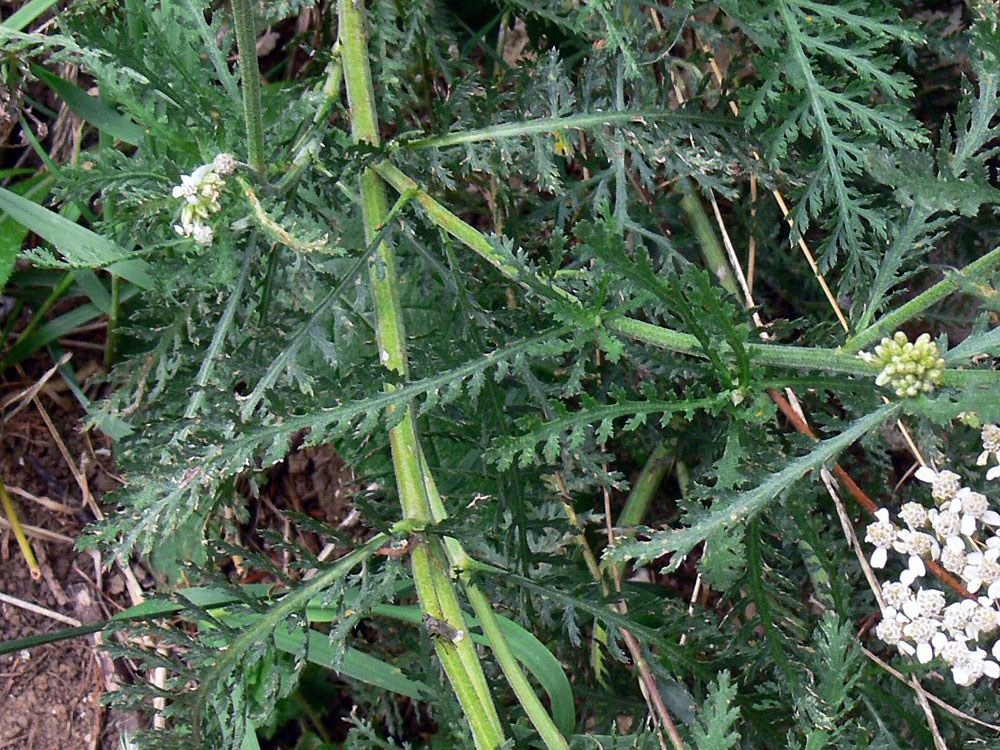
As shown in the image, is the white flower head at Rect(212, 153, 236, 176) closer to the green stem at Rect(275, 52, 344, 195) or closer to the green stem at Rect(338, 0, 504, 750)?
the green stem at Rect(275, 52, 344, 195)

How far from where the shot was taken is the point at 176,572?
2480mm

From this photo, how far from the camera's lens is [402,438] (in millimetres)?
1649

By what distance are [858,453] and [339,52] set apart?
1.57 meters

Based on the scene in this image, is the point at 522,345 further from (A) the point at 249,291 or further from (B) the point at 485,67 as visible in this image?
(B) the point at 485,67

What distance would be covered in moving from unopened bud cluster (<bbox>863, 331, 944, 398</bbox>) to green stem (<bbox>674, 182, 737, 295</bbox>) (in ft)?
2.95

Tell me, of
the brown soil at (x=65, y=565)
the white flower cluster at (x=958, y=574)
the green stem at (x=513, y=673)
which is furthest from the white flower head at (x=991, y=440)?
the brown soil at (x=65, y=565)

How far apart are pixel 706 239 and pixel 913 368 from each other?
3.16 feet

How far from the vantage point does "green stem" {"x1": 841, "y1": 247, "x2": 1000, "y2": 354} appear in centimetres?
124

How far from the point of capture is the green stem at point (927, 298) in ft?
4.07

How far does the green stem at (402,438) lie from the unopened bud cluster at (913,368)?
Result: 2.26ft

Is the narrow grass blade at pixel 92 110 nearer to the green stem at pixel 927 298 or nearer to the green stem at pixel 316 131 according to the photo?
the green stem at pixel 316 131

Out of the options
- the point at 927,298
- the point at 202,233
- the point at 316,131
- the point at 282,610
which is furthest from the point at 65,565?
the point at 927,298

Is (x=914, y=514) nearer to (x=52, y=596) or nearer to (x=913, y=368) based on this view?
(x=913, y=368)

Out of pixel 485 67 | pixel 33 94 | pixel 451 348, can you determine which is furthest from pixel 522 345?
pixel 33 94
